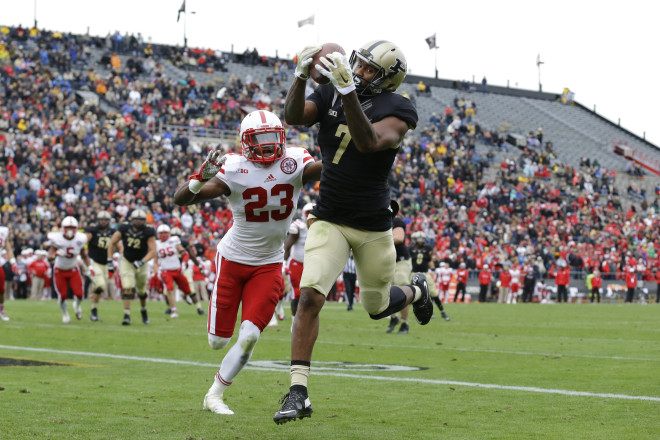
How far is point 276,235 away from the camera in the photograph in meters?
6.62

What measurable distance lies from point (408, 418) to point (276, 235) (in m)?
1.58

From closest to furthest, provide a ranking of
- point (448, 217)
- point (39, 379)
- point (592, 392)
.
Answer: point (592, 392) < point (39, 379) < point (448, 217)

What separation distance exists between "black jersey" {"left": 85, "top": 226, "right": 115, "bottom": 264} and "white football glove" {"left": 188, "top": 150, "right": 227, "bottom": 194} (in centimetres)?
→ 1126

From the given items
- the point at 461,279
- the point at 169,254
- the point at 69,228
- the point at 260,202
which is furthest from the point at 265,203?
the point at 461,279

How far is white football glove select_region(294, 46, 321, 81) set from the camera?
16.7 feet

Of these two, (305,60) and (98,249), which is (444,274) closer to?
(98,249)

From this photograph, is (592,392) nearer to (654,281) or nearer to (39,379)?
(39,379)

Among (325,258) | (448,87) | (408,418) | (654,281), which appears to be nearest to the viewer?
(325,258)

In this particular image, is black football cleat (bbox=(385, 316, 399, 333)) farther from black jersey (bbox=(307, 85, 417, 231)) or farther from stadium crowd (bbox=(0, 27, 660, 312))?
stadium crowd (bbox=(0, 27, 660, 312))

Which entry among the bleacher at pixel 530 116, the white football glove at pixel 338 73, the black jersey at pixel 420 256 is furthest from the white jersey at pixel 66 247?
the bleacher at pixel 530 116

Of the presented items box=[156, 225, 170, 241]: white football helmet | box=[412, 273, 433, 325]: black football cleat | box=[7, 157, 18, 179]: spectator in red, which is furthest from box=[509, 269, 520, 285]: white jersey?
box=[412, 273, 433, 325]: black football cleat

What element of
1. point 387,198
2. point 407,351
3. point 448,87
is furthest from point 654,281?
point 387,198

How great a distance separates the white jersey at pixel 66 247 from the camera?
51.4ft

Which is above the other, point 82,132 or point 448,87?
point 448,87
